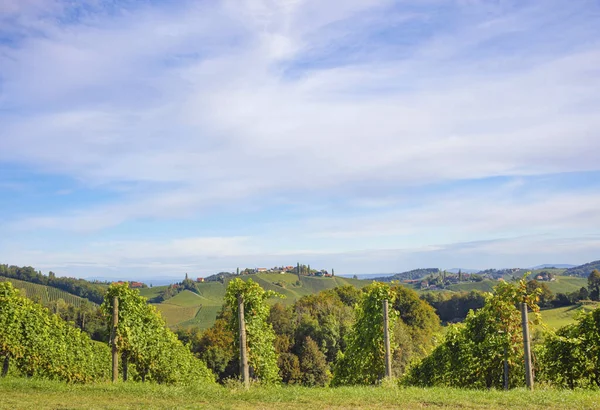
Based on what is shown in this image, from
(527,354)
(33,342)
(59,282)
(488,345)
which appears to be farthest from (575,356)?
(59,282)

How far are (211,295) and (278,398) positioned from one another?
147 m

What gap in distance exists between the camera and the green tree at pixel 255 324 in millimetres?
16812

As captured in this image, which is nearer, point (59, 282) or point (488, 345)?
point (488, 345)

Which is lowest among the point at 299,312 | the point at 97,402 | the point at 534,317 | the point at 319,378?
the point at 319,378

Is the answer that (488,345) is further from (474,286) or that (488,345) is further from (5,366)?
(474,286)

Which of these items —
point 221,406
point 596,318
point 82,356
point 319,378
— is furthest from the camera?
point 319,378

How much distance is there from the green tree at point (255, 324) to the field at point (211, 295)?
86.5 metres

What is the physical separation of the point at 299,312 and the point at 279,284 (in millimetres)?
92302

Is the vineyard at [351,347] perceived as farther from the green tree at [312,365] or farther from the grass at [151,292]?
the grass at [151,292]

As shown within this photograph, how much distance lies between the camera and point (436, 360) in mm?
15906

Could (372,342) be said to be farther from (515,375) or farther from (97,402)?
(97,402)

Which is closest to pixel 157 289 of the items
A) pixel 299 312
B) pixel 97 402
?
pixel 299 312

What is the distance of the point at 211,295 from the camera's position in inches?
5974

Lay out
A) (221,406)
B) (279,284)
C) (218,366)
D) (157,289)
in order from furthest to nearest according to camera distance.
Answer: (157,289) < (279,284) < (218,366) < (221,406)
